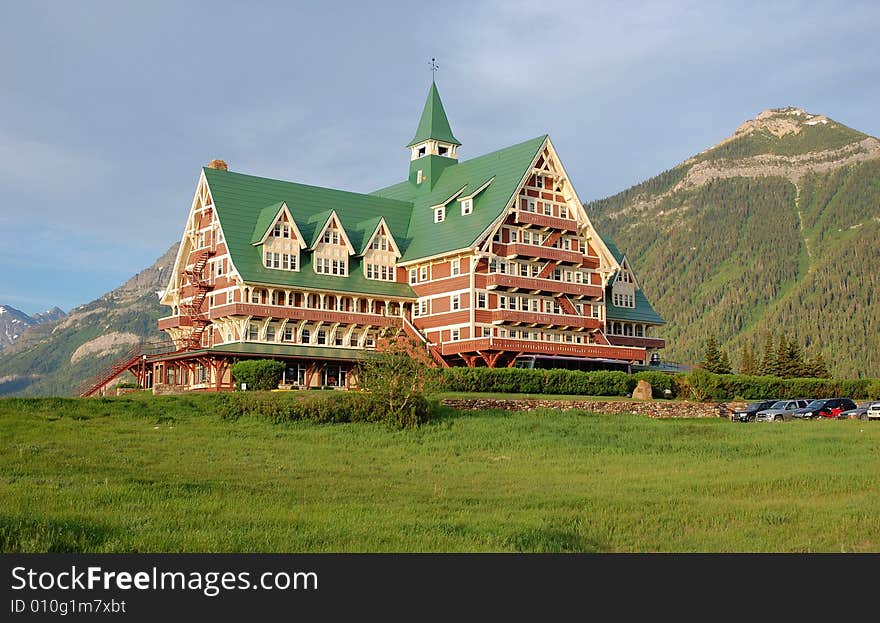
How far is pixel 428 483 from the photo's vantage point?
3700 cm

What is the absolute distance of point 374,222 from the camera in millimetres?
83938

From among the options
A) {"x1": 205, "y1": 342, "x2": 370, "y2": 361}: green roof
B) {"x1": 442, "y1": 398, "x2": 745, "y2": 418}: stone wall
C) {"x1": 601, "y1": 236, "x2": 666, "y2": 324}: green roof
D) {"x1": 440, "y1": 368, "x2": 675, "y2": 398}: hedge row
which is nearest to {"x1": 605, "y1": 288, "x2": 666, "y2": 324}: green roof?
{"x1": 601, "y1": 236, "x2": 666, "y2": 324}: green roof

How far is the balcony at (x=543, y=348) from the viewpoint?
76.7 metres

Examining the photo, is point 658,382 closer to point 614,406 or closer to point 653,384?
point 653,384

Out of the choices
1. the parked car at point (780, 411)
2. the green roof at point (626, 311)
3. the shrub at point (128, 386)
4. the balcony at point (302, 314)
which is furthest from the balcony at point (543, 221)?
the shrub at point (128, 386)

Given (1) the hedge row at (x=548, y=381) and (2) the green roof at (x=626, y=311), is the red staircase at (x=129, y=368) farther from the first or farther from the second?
(2) the green roof at (x=626, y=311)

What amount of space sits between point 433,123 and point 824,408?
147 feet

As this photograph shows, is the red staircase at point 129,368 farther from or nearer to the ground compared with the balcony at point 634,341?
nearer to the ground

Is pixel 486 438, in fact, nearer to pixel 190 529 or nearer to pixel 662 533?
pixel 662 533

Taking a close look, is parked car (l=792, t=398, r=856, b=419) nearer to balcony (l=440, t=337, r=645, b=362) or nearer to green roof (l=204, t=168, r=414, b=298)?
balcony (l=440, t=337, r=645, b=362)

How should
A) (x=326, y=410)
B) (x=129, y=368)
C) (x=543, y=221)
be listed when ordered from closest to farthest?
1. (x=326, y=410)
2. (x=543, y=221)
3. (x=129, y=368)

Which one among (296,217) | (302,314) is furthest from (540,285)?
(296,217)

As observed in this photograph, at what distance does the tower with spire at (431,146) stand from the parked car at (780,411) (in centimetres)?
3808
